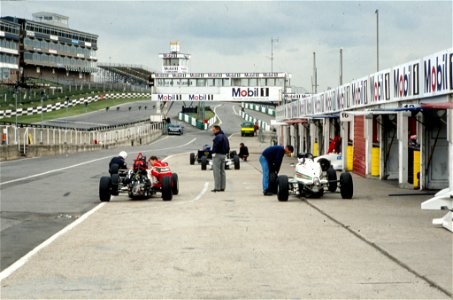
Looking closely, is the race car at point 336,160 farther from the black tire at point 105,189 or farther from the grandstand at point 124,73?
the grandstand at point 124,73

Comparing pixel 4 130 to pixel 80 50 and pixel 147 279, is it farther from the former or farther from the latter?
pixel 80 50

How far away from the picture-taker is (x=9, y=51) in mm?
134500

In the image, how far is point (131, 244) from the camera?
10633 millimetres

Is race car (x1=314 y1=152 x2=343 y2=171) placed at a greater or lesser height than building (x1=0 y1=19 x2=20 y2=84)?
lesser

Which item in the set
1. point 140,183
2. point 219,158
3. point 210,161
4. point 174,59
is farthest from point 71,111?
point 140,183

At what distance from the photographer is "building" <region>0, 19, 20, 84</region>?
433 ft

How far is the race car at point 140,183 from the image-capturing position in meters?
17.5

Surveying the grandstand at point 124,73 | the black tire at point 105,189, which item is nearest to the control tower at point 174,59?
the grandstand at point 124,73

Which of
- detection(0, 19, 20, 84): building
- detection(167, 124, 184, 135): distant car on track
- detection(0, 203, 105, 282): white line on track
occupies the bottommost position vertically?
detection(0, 203, 105, 282): white line on track

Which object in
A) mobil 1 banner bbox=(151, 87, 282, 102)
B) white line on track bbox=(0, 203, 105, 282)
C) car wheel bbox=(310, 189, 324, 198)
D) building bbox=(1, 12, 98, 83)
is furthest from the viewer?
building bbox=(1, 12, 98, 83)

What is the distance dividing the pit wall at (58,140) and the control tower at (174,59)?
94824mm

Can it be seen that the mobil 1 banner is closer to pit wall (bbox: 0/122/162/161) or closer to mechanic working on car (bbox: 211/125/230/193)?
pit wall (bbox: 0/122/162/161)

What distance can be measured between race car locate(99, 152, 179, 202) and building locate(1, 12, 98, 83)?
4772 inches

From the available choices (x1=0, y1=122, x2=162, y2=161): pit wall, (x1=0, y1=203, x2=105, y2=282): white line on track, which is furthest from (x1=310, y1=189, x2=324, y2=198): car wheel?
(x1=0, y1=122, x2=162, y2=161): pit wall
